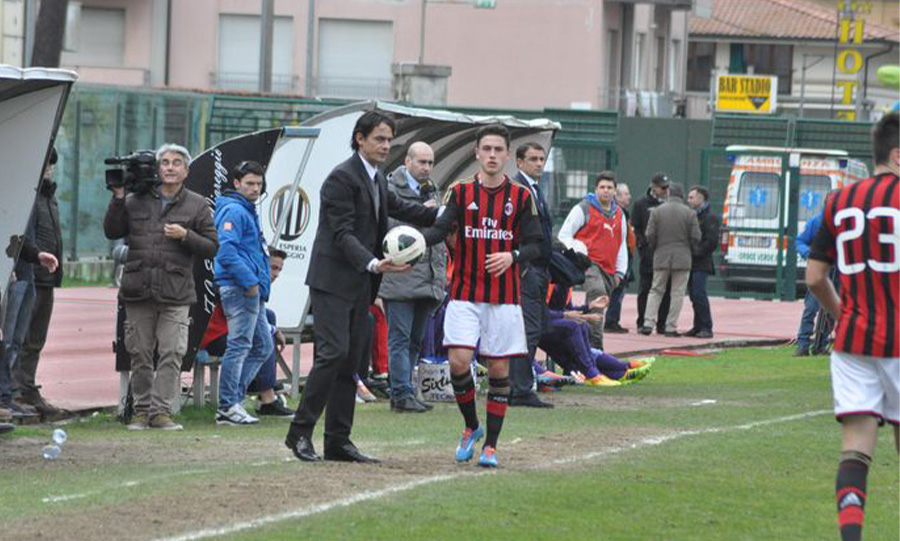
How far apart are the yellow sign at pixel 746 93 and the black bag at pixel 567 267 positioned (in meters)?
42.5

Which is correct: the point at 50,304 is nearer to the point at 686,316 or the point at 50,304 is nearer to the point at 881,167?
the point at 881,167

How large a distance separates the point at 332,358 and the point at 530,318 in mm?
5007

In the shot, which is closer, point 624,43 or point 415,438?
point 415,438

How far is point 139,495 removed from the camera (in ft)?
31.4

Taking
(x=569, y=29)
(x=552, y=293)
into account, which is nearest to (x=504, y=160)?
(x=552, y=293)

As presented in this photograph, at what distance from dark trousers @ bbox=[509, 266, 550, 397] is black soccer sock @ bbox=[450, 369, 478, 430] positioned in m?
4.18

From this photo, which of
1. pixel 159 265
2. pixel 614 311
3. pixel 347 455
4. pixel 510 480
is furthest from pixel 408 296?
pixel 614 311

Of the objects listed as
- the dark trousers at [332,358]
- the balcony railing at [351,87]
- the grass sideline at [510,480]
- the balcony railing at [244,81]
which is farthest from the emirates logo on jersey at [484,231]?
the balcony railing at [244,81]

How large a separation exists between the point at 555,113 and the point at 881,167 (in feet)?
84.4

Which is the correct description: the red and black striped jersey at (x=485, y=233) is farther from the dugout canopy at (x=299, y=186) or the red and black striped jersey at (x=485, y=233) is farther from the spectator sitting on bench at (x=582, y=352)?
the spectator sitting on bench at (x=582, y=352)

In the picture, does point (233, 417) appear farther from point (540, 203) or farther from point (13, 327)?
point (540, 203)

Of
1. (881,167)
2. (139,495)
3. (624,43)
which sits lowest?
(139,495)

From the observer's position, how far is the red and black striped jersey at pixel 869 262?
8195 millimetres

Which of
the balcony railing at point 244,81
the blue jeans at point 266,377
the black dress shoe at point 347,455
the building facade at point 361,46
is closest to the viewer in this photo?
the black dress shoe at point 347,455
